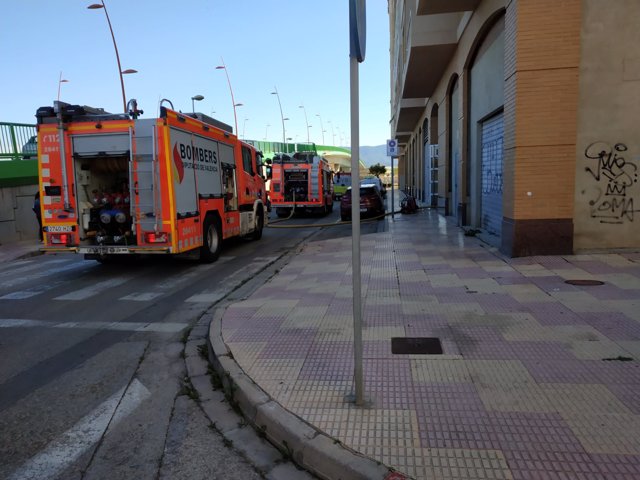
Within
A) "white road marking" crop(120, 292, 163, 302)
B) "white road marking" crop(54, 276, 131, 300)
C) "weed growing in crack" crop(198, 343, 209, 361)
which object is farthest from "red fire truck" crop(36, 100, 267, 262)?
"weed growing in crack" crop(198, 343, 209, 361)

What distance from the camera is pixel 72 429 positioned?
3648 mm

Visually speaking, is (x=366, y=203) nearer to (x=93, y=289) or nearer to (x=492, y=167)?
(x=492, y=167)

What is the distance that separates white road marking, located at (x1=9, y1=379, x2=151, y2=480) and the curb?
0.81 m

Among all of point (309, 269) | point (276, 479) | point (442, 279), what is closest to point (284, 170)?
point (309, 269)

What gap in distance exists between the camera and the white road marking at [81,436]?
10.2 ft

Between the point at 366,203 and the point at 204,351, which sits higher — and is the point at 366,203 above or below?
above

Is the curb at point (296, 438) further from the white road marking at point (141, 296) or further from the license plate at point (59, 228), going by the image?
the license plate at point (59, 228)

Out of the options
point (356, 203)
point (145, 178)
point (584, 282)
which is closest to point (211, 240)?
point (145, 178)

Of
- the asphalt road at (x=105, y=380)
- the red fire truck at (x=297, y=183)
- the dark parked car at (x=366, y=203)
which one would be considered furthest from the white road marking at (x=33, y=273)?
the red fire truck at (x=297, y=183)

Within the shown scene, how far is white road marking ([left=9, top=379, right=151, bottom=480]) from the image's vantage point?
3107 mm

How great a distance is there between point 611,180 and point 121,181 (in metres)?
9.92

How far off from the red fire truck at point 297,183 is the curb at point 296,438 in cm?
1980

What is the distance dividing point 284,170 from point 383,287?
56.7 ft

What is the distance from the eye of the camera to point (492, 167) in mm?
11836
